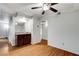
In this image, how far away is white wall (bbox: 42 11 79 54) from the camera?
2.07 metres

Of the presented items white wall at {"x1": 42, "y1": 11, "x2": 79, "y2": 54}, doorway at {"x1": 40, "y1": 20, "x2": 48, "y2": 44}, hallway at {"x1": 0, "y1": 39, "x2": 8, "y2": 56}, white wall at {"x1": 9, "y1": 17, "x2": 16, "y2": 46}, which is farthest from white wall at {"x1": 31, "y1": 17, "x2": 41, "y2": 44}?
hallway at {"x1": 0, "y1": 39, "x2": 8, "y2": 56}

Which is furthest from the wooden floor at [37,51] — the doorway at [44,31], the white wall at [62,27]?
the white wall at [62,27]

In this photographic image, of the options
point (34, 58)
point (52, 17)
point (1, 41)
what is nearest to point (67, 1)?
point (52, 17)

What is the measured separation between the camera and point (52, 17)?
6.84 feet

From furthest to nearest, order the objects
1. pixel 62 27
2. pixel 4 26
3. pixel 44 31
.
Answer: pixel 44 31
pixel 62 27
pixel 4 26

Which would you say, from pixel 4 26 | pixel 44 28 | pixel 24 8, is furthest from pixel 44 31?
pixel 4 26

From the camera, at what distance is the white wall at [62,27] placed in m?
2.07

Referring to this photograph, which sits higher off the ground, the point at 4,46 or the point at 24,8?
the point at 24,8

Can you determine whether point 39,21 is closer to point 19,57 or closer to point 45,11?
point 45,11

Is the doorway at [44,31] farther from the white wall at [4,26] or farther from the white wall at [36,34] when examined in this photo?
the white wall at [4,26]

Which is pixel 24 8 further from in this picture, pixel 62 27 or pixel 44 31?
pixel 62 27

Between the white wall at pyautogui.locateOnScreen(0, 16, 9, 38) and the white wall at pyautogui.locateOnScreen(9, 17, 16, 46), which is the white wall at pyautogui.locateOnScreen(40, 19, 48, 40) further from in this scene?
the white wall at pyautogui.locateOnScreen(0, 16, 9, 38)

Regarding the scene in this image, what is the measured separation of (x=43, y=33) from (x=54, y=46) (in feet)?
1.43

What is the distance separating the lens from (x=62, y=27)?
2115 mm
